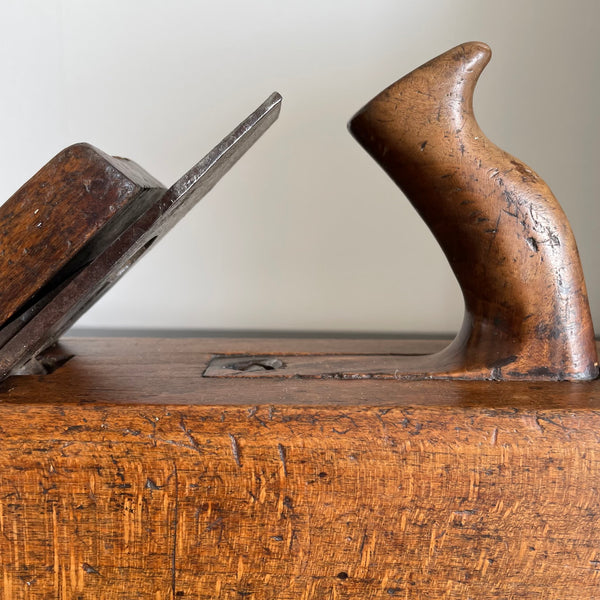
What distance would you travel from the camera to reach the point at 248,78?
119 centimetres

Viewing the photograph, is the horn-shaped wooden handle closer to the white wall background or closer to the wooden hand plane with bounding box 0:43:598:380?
the wooden hand plane with bounding box 0:43:598:380

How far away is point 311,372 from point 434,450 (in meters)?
0.21

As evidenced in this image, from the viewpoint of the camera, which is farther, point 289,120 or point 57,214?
point 289,120

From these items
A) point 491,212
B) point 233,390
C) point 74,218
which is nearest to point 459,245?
point 491,212

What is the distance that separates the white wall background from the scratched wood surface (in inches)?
23.6

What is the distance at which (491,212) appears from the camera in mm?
785

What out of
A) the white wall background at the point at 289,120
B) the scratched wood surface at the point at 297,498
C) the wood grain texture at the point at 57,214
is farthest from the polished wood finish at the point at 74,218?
the white wall background at the point at 289,120

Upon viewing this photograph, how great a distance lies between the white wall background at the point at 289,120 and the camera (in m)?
1.17

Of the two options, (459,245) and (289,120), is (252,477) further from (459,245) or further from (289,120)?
(289,120)

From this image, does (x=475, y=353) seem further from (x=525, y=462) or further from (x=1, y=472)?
(x=1, y=472)

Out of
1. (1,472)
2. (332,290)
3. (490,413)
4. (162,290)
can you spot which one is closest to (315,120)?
(332,290)

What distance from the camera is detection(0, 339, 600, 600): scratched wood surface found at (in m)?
0.67

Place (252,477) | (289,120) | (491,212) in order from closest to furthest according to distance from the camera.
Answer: (252,477) < (491,212) < (289,120)

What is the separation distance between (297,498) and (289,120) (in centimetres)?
77
